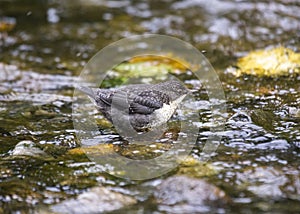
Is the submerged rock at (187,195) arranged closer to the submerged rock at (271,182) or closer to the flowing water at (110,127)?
the flowing water at (110,127)

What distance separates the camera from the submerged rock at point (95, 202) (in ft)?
14.0

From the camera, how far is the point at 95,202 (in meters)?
4.32

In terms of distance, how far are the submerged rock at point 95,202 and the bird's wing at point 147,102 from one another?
1.29 metres

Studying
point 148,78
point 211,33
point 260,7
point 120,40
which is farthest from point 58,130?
point 260,7

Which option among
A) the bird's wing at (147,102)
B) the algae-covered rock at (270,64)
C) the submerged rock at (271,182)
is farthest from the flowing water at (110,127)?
the bird's wing at (147,102)

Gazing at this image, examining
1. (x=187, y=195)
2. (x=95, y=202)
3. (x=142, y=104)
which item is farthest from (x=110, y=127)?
(x=187, y=195)

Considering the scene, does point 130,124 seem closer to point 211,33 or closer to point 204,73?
point 204,73

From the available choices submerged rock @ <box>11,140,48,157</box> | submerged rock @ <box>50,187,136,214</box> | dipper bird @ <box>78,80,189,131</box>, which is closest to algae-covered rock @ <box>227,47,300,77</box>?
dipper bird @ <box>78,80,189,131</box>

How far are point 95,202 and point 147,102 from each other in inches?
61.9

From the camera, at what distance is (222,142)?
523 cm

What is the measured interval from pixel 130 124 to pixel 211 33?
182 inches

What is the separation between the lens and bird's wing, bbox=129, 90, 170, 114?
551cm

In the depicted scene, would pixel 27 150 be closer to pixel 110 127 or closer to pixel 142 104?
pixel 110 127

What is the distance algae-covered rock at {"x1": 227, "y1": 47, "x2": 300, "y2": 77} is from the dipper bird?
227cm
